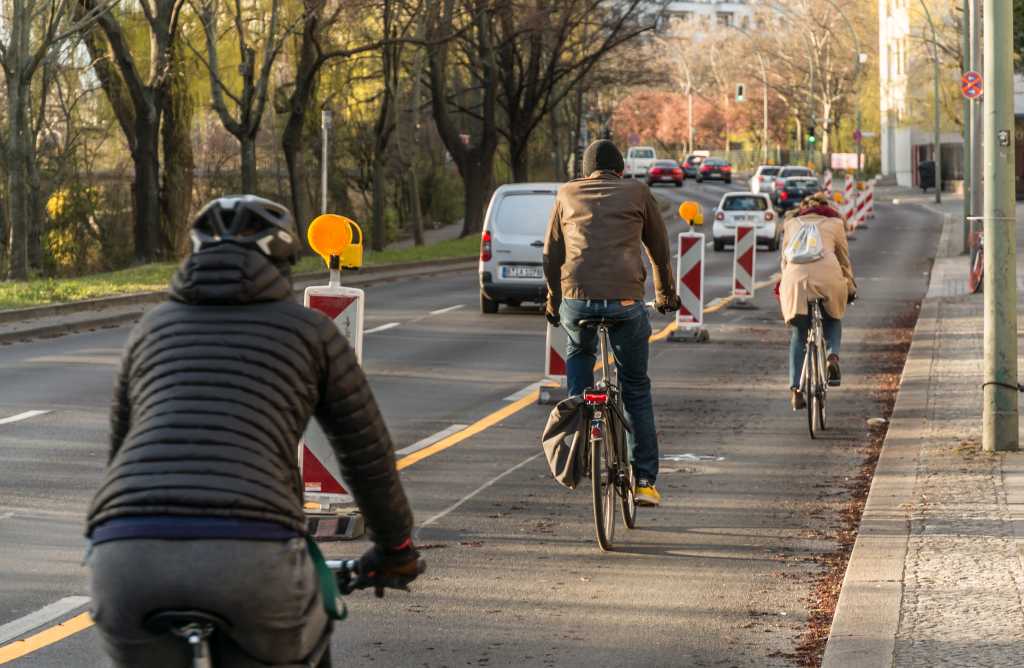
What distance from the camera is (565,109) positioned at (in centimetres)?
6762

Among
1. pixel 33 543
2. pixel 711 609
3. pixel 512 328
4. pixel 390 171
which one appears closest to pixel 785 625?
pixel 711 609

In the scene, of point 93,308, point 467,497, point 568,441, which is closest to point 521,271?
point 93,308

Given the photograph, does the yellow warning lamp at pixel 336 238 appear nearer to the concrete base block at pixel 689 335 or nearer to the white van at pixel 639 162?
the concrete base block at pixel 689 335

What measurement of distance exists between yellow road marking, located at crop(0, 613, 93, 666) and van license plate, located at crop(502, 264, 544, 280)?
16238mm

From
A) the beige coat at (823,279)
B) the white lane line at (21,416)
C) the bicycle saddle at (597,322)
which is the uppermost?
the bicycle saddle at (597,322)

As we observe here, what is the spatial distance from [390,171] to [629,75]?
9561mm

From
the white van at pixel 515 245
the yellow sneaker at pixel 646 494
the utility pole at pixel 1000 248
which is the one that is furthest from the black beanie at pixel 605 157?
the white van at pixel 515 245

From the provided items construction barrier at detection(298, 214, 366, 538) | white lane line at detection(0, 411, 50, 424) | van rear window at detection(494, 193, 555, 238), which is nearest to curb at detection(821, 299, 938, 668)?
construction barrier at detection(298, 214, 366, 538)

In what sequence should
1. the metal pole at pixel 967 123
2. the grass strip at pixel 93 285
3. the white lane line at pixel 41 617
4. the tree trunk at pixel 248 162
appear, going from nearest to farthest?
the white lane line at pixel 41 617 < the grass strip at pixel 93 285 < the metal pole at pixel 967 123 < the tree trunk at pixel 248 162

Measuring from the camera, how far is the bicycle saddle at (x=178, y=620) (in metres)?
3.29

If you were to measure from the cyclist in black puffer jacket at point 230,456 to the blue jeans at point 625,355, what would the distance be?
196 inches

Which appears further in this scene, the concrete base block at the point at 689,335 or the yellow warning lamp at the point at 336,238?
the concrete base block at the point at 689,335

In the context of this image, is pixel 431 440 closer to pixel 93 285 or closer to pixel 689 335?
pixel 689 335

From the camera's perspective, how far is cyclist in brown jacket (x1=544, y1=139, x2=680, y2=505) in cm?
864
